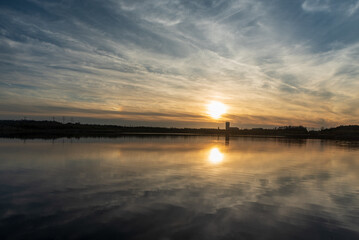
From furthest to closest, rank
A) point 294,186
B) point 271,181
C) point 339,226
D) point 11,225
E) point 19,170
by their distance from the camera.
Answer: point 19,170
point 271,181
point 294,186
point 339,226
point 11,225

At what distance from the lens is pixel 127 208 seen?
10594 millimetres

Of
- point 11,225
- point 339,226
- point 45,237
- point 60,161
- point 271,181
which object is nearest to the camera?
point 45,237

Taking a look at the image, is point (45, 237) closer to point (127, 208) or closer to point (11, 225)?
point (11, 225)

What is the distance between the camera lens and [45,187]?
13.8 metres

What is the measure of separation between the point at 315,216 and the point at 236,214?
11.4 feet

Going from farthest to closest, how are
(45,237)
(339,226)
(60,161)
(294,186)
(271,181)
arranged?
(60,161), (271,181), (294,186), (339,226), (45,237)

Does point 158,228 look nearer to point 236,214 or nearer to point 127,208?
point 127,208

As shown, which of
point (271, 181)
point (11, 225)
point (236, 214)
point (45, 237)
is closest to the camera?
point (45, 237)

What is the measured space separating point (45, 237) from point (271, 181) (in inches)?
572

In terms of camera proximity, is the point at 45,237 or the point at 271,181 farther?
the point at 271,181

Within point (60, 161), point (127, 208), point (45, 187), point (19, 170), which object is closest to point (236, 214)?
point (127, 208)

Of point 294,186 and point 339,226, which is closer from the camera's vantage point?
point 339,226

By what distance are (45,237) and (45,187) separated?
7017 mm

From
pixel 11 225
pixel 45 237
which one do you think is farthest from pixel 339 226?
pixel 11 225
